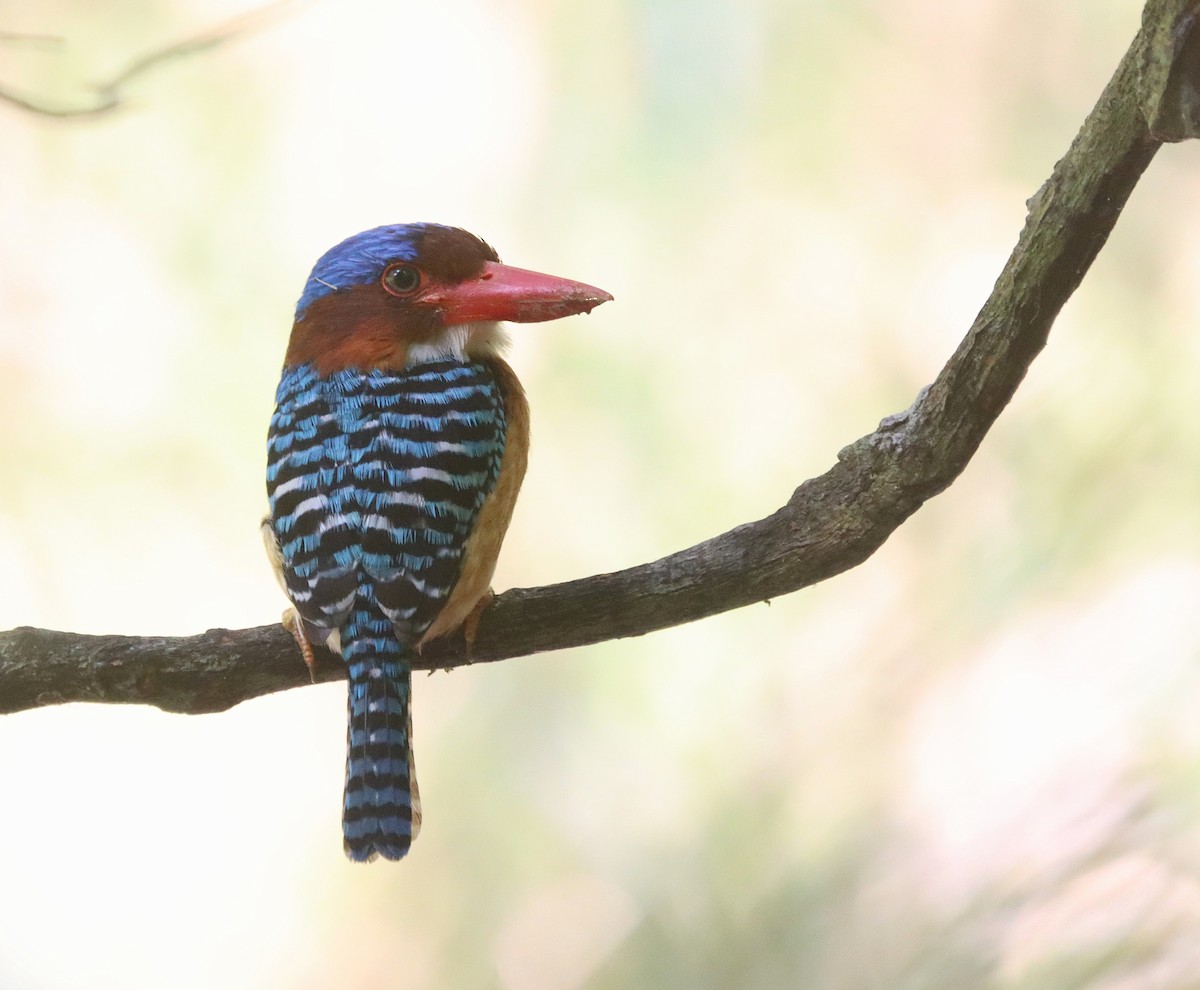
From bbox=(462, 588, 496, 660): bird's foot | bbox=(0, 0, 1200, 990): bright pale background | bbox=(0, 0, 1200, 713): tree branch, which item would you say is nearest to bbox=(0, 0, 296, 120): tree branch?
bbox=(0, 0, 1200, 990): bright pale background

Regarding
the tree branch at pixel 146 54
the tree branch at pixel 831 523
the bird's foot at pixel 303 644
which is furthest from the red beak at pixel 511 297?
the tree branch at pixel 146 54

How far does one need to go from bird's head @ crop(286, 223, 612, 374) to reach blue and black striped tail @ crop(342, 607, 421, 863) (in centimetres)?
55

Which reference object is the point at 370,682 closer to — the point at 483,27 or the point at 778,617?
the point at 778,617

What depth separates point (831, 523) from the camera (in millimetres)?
1810

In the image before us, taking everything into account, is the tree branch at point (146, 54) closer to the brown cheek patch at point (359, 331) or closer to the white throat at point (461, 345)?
the brown cheek patch at point (359, 331)

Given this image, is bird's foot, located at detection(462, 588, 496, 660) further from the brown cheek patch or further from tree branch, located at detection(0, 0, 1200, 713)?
the brown cheek patch

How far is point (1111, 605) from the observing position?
2.68 m

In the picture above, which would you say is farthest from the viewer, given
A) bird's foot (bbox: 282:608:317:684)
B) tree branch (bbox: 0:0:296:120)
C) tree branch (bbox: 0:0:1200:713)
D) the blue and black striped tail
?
tree branch (bbox: 0:0:296:120)

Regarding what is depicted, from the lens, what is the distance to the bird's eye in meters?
2.19

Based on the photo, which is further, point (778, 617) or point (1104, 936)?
point (778, 617)

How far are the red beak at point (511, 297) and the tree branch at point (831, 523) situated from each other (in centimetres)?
50

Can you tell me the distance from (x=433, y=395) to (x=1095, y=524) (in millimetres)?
1566

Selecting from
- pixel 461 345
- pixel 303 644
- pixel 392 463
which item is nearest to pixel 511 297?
pixel 461 345

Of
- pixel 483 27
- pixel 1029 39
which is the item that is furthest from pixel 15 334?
pixel 1029 39
